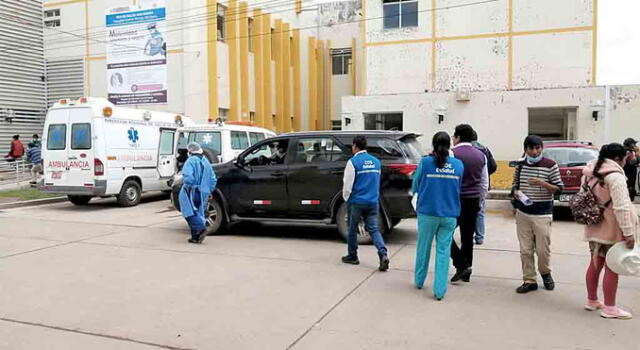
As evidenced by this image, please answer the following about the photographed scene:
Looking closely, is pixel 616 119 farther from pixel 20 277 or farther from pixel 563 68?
pixel 20 277

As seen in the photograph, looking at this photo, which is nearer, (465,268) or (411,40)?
(465,268)

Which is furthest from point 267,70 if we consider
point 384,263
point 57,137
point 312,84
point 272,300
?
point 272,300

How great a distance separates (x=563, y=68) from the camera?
2181cm

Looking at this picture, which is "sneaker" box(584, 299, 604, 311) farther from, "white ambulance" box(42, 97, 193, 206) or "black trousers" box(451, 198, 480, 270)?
"white ambulance" box(42, 97, 193, 206)

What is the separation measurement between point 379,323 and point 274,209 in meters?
4.42

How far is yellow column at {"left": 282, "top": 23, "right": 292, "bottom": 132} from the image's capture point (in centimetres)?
3141

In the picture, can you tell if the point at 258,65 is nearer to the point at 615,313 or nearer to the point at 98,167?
the point at 98,167

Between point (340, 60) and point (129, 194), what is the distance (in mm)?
23766

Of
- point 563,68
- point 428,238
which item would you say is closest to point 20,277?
point 428,238

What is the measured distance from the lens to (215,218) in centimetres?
923

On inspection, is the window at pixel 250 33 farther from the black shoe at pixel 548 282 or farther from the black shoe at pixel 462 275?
the black shoe at pixel 548 282

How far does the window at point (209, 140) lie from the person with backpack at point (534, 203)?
8.85 meters

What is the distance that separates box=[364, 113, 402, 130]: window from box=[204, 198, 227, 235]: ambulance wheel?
14.6m

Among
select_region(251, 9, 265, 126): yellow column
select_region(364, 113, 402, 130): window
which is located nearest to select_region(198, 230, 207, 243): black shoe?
select_region(364, 113, 402, 130): window
